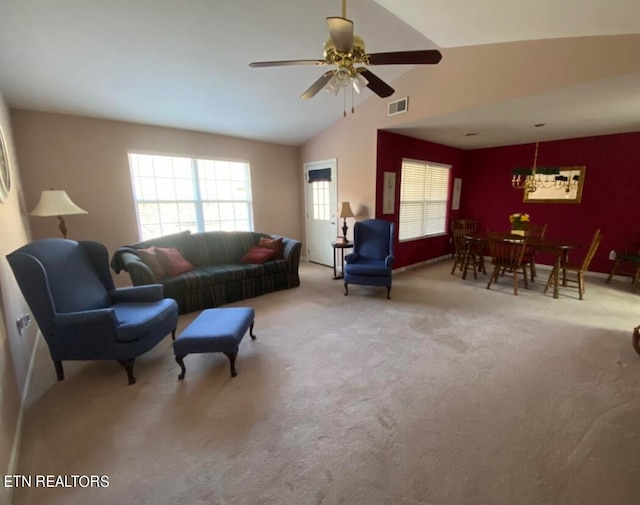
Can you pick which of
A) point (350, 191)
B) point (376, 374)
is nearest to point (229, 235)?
point (350, 191)

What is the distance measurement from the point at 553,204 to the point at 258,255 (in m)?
5.56

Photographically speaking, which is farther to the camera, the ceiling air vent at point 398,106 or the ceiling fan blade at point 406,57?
the ceiling air vent at point 398,106

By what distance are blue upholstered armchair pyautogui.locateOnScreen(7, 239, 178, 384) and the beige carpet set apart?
0.93ft

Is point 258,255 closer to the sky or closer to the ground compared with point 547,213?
closer to the ground

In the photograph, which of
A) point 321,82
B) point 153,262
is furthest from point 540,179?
point 153,262

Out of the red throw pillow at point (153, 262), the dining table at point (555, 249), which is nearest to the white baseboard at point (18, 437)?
the red throw pillow at point (153, 262)

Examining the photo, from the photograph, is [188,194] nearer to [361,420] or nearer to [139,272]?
[139,272]

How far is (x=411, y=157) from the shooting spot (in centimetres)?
496

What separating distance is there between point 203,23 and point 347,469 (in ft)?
11.8

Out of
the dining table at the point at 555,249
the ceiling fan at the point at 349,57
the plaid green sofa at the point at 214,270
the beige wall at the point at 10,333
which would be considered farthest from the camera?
the dining table at the point at 555,249

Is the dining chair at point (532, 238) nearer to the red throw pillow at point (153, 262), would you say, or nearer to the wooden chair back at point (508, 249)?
the wooden chair back at point (508, 249)

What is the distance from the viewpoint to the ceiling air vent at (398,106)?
3.86 m

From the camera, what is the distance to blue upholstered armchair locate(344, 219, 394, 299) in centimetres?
388

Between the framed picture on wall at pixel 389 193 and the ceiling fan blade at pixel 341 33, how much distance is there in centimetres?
296
